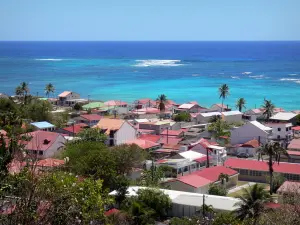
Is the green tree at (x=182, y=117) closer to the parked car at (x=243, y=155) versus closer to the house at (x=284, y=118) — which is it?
the house at (x=284, y=118)

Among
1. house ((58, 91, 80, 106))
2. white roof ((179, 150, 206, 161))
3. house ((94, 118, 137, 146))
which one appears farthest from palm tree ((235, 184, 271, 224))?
house ((58, 91, 80, 106))

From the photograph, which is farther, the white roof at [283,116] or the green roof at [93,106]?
the green roof at [93,106]

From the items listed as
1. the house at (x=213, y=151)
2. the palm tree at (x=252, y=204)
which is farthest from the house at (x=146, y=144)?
the palm tree at (x=252, y=204)

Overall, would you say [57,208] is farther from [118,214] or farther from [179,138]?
[179,138]

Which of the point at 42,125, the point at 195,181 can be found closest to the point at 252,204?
the point at 195,181

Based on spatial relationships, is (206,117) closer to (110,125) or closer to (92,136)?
(110,125)
